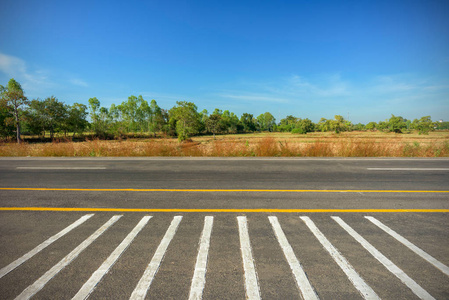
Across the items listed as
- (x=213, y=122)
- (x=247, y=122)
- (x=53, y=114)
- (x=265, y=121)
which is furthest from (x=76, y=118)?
(x=265, y=121)

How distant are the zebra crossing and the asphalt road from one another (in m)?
0.02

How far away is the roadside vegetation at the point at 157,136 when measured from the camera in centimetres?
1365

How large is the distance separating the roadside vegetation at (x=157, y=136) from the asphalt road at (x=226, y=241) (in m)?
7.23

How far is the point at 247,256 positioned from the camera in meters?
2.97

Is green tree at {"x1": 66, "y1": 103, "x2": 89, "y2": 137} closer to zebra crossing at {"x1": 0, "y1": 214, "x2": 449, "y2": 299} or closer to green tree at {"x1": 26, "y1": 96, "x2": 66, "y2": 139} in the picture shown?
green tree at {"x1": 26, "y1": 96, "x2": 66, "y2": 139}

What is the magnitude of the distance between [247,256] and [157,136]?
26.8 metres

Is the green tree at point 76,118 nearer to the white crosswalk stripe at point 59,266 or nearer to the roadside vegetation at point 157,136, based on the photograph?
the roadside vegetation at point 157,136

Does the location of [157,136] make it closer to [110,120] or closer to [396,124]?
[110,120]

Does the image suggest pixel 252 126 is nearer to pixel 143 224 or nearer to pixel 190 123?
pixel 190 123

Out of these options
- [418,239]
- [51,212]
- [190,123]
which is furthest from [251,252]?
[190,123]

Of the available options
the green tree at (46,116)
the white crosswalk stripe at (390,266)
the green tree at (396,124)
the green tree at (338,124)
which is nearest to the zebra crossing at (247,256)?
the white crosswalk stripe at (390,266)

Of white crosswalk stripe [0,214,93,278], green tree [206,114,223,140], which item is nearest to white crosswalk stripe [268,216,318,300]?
white crosswalk stripe [0,214,93,278]

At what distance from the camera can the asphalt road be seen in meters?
2.41

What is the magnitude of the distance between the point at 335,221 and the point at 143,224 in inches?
156
